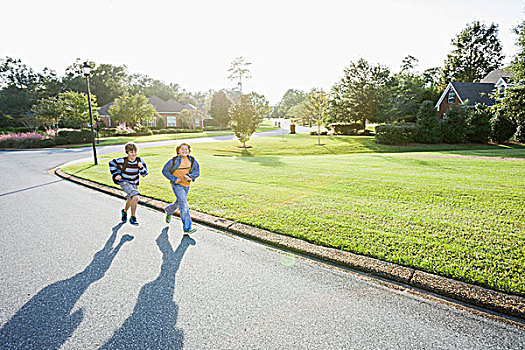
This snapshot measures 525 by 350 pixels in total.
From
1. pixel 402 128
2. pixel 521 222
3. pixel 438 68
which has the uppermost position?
pixel 438 68

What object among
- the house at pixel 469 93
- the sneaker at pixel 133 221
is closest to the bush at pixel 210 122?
the house at pixel 469 93

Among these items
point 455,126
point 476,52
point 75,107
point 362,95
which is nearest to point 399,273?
point 455,126

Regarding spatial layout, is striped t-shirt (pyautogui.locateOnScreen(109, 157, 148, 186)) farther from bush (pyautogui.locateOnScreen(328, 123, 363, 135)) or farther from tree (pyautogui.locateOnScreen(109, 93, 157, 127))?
tree (pyautogui.locateOnScreen(109, 93, 157, 127))

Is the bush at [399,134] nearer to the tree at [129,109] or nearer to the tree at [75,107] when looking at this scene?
the tree at [75,107]

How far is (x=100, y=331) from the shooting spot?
8.11 feet

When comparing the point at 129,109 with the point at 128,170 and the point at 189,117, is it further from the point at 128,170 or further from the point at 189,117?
the point at 128,170

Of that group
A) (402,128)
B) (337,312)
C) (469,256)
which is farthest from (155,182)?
(402,128)

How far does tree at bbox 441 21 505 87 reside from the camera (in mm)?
52281

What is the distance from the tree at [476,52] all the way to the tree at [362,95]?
32.3m

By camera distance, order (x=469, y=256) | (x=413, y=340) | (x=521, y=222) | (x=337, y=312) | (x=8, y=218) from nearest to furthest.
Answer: (x=413, y=340) → (x=337, y=312) → (x=469, y=256) → (x=521, y=222) → (x=8, y=218)

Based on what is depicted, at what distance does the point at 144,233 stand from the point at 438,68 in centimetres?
7407

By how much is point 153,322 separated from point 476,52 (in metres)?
69.5

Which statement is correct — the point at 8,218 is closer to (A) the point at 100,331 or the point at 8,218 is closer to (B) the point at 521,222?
(A) the point at 100,331

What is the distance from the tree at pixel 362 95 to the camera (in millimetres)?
29266
